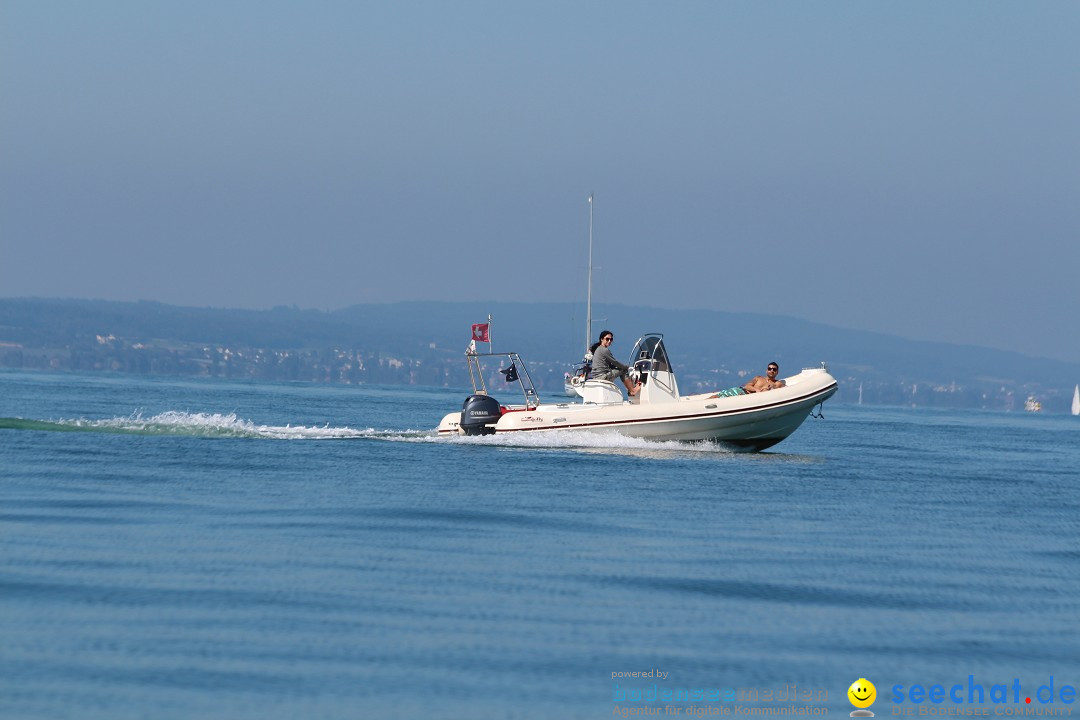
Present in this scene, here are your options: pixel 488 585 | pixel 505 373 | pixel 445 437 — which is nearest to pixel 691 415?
pixel 505 373

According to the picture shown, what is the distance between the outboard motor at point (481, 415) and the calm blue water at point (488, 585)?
2.66 meters

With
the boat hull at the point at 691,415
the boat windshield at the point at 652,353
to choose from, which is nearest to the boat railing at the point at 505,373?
the boat hull at the point at 691,415

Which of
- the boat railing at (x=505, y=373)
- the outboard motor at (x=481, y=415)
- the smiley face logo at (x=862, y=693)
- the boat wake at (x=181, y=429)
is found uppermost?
the boat railing at (x=505, y=373)

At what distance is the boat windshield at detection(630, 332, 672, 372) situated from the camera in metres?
25.6

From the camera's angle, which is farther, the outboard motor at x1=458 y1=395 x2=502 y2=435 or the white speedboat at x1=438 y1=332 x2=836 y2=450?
the outboard motor at x1=458 y1=395 x2=502 y2=435

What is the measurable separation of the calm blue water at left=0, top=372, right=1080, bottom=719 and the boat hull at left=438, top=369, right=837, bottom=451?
93.0 inches

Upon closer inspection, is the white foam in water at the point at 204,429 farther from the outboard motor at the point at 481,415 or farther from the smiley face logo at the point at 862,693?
the smiley face logo at the point at 862,693

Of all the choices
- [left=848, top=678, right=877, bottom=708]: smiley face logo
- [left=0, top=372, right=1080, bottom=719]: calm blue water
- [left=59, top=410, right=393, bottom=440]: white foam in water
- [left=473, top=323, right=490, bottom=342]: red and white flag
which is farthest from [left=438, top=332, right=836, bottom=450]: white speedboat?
[left=848, top=678, right=877, bottom=708]: smiley face logo

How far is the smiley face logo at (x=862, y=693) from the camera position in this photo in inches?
338

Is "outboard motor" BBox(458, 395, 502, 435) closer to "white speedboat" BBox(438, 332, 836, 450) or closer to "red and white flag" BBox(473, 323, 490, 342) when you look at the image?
"white speedboat" BBox(438, 332, 836, 450)

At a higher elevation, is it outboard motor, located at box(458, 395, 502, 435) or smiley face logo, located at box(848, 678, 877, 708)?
outboard motor, located at box(458, 395, 502, 435)

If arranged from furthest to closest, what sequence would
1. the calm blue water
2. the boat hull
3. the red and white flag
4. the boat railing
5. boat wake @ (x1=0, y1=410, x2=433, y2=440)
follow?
boat wake @ (x1=0, y1=410, x2=433, y2=440), the boat hull, the boat railing, the red and white flag, the calm blue water

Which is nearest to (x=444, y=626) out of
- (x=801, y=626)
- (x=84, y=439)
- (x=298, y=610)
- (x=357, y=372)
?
(x=298, y=610)

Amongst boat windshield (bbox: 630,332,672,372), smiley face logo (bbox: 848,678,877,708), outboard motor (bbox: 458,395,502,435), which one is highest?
boat windshield (bbox: 630,332,672,372)
